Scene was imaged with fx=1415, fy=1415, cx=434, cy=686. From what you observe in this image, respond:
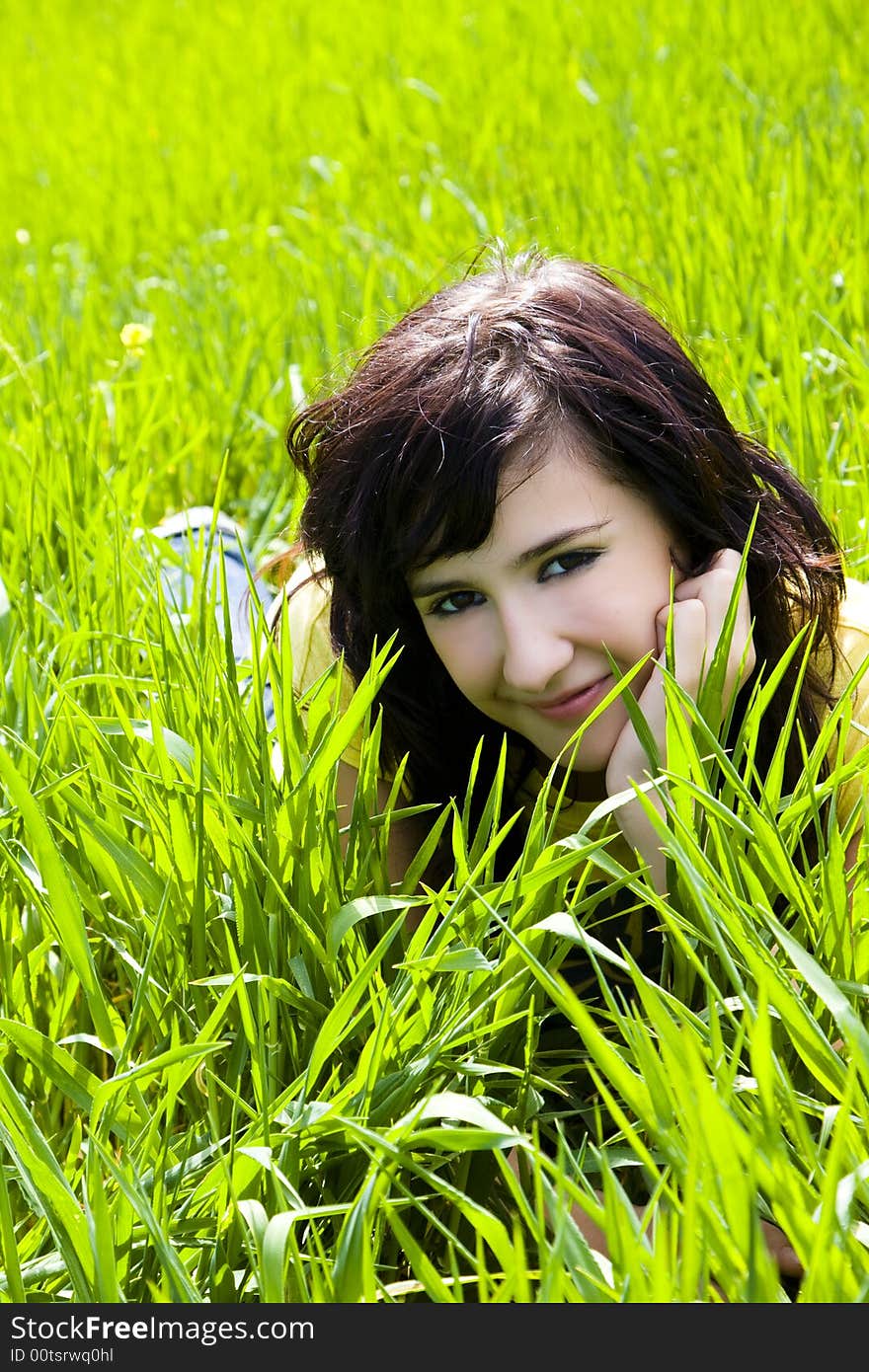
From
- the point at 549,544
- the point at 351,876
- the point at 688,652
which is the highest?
the point at 549,544

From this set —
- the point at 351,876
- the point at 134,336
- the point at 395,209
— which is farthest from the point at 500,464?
the point at 395,209

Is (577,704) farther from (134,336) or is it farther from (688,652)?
(134,336)

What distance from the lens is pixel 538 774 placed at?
1.56 metres

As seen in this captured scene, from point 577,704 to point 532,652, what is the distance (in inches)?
4.1

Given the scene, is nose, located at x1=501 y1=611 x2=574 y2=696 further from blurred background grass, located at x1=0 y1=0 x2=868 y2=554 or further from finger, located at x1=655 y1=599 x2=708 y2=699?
blurred background grass, located at x1=0 y1=0 x2=868 y2=554

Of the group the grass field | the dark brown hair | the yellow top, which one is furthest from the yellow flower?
the dark brown hair

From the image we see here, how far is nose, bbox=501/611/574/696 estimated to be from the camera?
1.24 m

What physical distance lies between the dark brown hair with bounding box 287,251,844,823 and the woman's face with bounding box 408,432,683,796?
3 centimetres

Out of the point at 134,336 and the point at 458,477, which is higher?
the point at 134,336

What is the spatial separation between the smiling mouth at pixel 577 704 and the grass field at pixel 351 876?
15 cm

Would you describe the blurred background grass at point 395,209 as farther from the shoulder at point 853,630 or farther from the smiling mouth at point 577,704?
the smiling mouth at point 577,704

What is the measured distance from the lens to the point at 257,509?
7.34 feet
